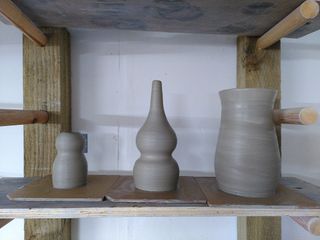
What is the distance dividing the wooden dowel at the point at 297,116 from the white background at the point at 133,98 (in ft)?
1.02

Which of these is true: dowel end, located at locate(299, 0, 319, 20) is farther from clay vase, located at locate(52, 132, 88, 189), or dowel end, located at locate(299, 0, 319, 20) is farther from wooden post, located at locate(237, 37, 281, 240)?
clay vase, located at locate(52, 132, 88, 189)

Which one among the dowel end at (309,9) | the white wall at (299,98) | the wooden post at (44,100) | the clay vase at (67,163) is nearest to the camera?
the dowel end at (309,9)

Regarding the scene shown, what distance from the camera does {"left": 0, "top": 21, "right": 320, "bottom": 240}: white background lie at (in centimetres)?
88

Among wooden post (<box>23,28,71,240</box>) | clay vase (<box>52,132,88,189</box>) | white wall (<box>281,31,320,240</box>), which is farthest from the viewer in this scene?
white wall (<box>281,31,320,240</box>)

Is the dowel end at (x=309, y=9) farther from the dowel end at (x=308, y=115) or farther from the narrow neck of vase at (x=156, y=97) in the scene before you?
the narrow neck of vase at (x=156, y=97)

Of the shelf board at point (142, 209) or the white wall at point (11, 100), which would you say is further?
the white wall at point (11, 100)

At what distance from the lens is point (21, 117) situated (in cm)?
65

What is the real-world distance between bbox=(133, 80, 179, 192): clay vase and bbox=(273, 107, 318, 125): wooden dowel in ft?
0.81

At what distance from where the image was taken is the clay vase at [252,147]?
591mm

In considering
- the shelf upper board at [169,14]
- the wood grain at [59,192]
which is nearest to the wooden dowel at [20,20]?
the shelf upper board at [169,14]

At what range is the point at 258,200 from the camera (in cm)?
58

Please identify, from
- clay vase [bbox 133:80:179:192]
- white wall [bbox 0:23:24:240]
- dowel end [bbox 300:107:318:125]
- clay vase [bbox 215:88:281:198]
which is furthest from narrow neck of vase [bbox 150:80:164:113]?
white wall [bbox 0:23:24:240]

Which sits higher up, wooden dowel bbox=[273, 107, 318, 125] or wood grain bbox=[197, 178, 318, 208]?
wooden dowel bbox=[273, 107, 318, 125]

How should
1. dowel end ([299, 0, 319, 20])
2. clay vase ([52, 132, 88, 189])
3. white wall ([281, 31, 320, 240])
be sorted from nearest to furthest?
dowel end ([299, 0, 319, 20])
clay vase ([52, 132, 88, 189])
white wall ([281, 31, 320, 240])
